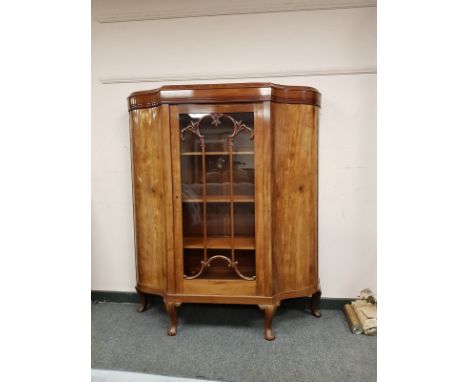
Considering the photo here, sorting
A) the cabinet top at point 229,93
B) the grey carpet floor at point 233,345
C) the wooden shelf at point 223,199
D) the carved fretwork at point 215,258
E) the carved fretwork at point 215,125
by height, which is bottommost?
the grey carpet floor at point 233,345

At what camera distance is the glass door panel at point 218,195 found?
5.07 ft

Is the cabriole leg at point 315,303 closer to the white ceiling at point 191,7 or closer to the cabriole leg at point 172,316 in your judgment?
the cabriole leg at point 172,316

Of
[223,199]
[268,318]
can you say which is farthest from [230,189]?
[268,318]

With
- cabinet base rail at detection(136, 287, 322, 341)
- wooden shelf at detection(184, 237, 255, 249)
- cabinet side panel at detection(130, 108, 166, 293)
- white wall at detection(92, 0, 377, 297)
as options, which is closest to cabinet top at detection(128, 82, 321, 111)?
cabinet side panel at detection(130, 108, 166, 293)

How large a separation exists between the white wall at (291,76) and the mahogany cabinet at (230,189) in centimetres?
24

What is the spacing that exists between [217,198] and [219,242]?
23 cm

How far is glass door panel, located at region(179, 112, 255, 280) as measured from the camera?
1.54m

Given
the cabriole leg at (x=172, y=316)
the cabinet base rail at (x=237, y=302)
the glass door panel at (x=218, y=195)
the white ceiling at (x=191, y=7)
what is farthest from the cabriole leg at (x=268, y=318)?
the white ceiling at (x=191, y=7)

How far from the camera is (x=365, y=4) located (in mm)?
1718

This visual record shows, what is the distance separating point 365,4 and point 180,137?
4.03 feet

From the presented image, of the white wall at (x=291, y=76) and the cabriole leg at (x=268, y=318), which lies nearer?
the cabriole leg at (x=268, y=318)
